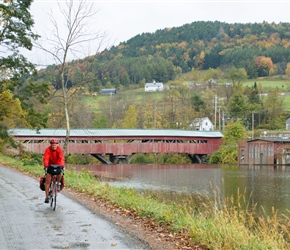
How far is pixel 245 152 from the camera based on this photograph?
51.2 meters

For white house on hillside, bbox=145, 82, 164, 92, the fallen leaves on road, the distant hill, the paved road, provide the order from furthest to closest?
the distant hill
white house on hillside, bbox=145, 82, 164, 92
the fallen leaves on road
the paved road

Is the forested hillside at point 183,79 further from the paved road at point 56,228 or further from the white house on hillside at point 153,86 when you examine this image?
the paved road at point 56,228

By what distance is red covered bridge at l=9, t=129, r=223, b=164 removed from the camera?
1924 inches

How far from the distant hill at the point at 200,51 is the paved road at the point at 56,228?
8414cm

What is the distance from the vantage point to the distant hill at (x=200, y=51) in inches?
4385

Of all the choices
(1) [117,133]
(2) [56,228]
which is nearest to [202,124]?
(1) [117,133]

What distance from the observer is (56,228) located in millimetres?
7676

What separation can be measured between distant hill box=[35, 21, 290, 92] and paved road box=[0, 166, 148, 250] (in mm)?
84145

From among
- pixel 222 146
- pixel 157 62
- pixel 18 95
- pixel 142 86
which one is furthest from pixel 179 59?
pixel 18 95

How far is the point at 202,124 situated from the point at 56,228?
207ft

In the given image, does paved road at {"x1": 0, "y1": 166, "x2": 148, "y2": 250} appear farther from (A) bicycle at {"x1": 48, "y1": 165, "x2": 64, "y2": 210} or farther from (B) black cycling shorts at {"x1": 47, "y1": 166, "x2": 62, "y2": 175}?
(B) black cycling shorts at {"x1": 47, "y1": 166, "x2": 62, "y2": 175}

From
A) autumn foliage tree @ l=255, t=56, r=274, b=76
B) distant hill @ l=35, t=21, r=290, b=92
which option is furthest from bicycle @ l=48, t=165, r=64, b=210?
autumn foliage tree @ l=255, t=56, r=274, b=76

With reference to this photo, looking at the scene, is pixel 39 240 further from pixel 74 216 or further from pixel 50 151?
pixel 50 151

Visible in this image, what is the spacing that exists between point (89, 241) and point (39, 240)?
2.11 ft
